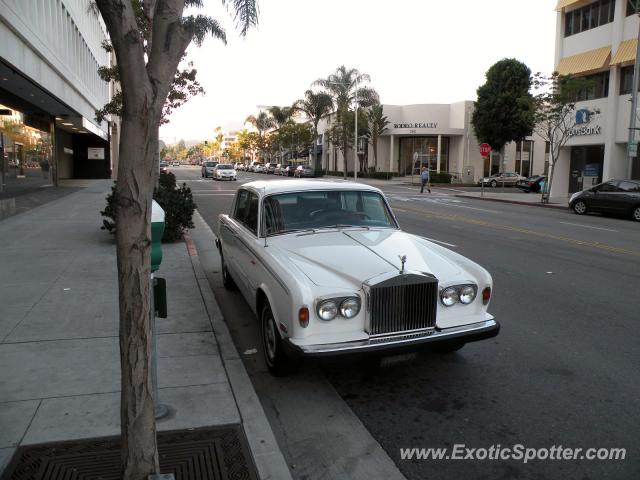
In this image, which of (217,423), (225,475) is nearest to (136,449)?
(225,475)

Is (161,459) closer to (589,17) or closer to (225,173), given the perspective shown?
(589,17)

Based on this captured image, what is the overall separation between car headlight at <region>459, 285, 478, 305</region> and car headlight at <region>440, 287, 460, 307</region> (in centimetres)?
6

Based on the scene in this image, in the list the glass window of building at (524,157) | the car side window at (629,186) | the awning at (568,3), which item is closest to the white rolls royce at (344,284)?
the car side window at (629,186)

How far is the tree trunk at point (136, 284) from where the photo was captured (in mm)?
2645

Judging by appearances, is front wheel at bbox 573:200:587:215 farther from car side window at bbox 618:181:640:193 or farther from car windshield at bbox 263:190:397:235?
car windshield at bbox 263:190:397:235

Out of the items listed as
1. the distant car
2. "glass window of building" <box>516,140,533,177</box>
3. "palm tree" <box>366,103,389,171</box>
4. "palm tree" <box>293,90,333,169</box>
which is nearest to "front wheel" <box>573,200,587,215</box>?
the distant car

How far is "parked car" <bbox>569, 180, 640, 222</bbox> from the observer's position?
20.5 m

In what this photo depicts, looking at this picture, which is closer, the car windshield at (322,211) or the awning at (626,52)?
the car windshield at (322,211)

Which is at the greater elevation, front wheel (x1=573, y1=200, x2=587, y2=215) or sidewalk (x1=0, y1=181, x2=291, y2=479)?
front wheel (x1=573, y1=200, x2=587, y2=215)

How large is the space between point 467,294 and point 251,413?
6.69 feet

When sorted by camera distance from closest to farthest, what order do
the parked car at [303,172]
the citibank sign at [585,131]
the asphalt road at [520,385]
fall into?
the asphalt road at [520,385], the citibank sign at [585,131], the parked car at [303,172]

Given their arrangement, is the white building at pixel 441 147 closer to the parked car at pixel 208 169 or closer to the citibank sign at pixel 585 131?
the parked car at pixel 208 169

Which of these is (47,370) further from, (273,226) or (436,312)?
(436,312)

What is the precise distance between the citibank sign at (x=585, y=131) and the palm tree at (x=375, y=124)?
29404mm
